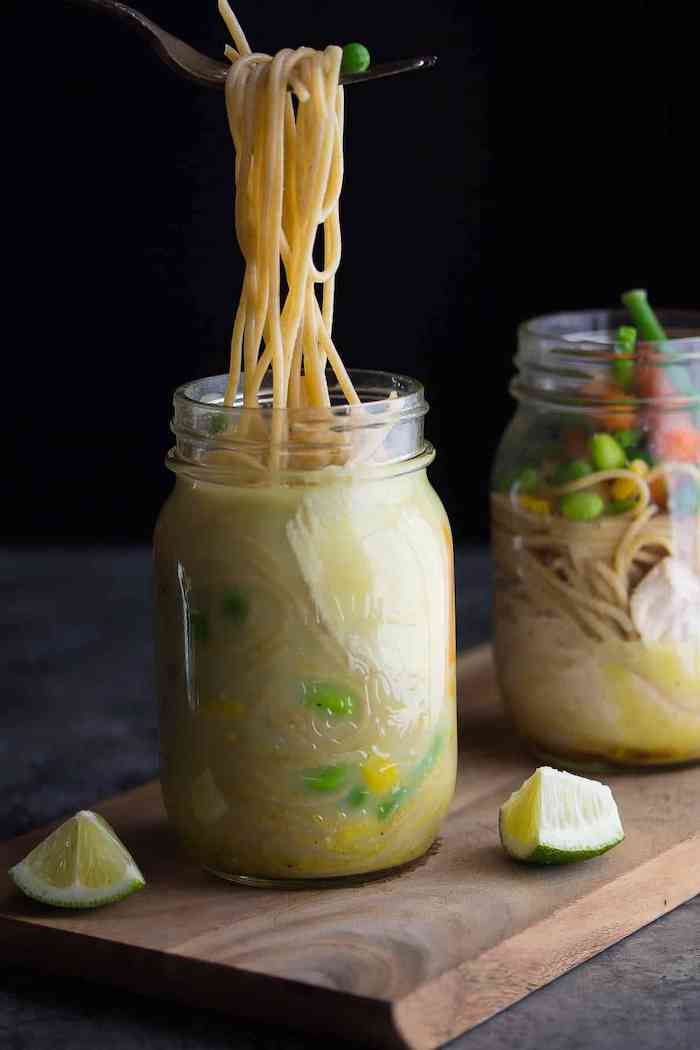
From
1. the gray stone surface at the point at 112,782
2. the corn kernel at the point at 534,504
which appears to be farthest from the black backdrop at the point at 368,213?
the corn kernel at the point at 534,504

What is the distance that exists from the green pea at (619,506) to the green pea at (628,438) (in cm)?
6

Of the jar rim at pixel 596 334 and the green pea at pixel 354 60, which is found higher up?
the green pea at pixel 354 60

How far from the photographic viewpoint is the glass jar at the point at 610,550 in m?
1.74

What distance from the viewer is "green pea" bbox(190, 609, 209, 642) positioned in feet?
4.80

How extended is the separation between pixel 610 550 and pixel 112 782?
27.1 inches

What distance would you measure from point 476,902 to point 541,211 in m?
1.87

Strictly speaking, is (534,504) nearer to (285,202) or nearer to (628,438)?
(628,438)

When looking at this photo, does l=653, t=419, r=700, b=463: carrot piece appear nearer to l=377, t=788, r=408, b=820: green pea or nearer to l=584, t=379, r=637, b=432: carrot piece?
l=584, t=379, r=637, b=432: carrot piece

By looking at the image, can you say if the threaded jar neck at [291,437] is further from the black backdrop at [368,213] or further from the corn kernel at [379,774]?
the black backdrop at [368,213]

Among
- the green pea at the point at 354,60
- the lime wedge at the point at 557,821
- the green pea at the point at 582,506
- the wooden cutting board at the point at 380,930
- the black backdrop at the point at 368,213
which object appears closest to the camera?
the wooden cutting board at the point at 380,930

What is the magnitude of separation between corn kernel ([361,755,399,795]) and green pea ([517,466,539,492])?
0.43 metres

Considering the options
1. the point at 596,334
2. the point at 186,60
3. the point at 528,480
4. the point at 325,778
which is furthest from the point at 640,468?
the point at 186,60

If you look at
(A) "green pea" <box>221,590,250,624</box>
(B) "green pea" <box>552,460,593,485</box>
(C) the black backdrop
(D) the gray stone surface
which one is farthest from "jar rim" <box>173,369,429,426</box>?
(C) the black backdrop

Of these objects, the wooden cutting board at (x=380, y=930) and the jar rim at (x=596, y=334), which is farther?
the jar rim at (x=596, y=334)
